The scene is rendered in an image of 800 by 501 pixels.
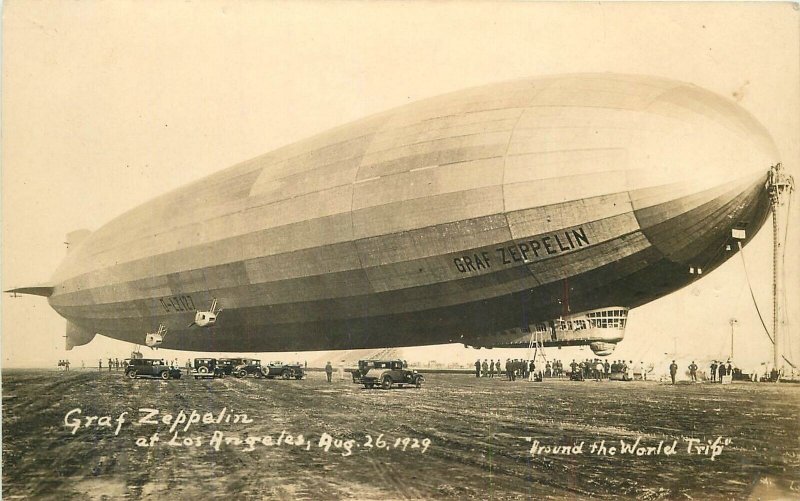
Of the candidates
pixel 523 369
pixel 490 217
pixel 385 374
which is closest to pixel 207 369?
pixel 385 374

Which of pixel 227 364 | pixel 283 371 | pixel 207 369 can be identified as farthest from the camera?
pixel 283 371

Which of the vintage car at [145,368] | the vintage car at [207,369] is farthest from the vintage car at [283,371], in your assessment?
the vintage car at [145,368]

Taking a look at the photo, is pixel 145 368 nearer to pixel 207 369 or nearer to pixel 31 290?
pixel 207 369

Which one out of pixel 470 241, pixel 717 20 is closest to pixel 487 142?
pixel 470 241

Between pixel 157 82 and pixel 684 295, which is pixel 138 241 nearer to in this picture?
pixel 157 82

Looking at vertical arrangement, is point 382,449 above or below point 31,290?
below

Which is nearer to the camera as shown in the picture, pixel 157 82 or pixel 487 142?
pixel 487 142

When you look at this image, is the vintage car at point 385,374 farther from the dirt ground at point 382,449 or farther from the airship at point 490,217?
the dirt ground at point 382,449
